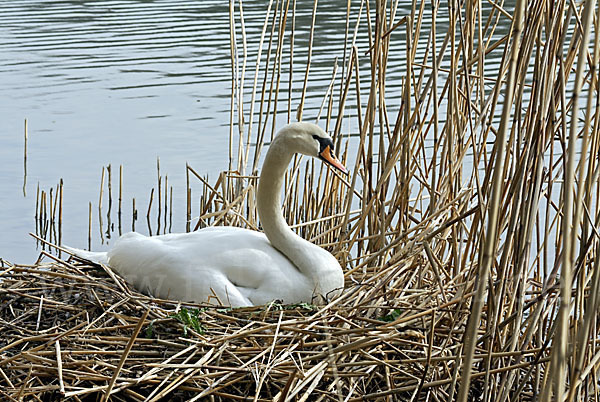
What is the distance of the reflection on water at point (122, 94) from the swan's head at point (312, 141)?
299cm

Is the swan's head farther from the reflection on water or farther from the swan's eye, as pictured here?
the reflection on water

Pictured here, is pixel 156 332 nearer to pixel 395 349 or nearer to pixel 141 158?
pixel 395 349

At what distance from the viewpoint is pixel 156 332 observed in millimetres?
3059

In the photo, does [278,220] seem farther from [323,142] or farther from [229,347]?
[229,347]

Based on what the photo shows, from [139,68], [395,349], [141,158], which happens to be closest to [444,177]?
[395,349]

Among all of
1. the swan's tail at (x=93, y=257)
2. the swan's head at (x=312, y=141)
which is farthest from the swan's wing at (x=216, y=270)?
the swan's head at (x=312, y=141)

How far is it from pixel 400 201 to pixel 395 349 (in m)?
0.99

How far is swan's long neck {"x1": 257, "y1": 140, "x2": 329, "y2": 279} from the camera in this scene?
3.53 metres

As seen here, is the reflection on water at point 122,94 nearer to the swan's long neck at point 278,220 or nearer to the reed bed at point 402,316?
the swan's long neck at point 278,220

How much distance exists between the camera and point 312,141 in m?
3.54

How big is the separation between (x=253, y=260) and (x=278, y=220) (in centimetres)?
25

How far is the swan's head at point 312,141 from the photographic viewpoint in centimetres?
354

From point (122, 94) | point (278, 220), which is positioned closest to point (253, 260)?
point (278, 220)

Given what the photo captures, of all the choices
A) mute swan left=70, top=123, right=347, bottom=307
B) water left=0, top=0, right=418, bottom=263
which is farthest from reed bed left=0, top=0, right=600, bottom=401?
water left=0, top=0, right=418, bottom=263
